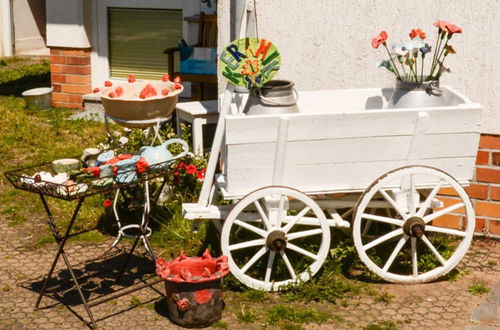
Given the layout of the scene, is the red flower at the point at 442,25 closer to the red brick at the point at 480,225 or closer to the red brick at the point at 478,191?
the red brick at the point at 478,191

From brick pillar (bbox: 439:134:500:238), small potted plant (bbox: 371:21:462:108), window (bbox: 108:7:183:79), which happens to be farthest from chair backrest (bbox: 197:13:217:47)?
brick pillar (bbox: 439:134:500:238)

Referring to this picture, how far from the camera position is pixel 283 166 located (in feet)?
17.1

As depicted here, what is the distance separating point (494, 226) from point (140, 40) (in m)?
5.55

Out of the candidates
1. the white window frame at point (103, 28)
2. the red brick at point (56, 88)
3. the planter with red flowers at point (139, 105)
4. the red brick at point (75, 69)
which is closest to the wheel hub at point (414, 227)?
the planter with red flowers at point (139, 105)

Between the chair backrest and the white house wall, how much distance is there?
89.3 inches

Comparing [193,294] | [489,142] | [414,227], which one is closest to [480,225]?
[489,142]

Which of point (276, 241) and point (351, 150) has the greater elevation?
point (351, 150)

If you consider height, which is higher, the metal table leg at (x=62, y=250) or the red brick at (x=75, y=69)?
the red brick at (x=75, y=69)

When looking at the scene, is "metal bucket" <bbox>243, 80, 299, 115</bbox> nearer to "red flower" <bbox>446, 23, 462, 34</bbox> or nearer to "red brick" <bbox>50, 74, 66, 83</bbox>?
"red flower" <bbox>446, 23, 462, 34</bbox>

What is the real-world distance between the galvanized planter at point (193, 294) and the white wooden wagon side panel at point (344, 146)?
0.56m

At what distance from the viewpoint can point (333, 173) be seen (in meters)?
5.33

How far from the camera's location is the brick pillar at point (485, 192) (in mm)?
6113

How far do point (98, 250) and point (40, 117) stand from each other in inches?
160

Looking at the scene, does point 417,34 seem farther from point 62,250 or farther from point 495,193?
point 62,250
